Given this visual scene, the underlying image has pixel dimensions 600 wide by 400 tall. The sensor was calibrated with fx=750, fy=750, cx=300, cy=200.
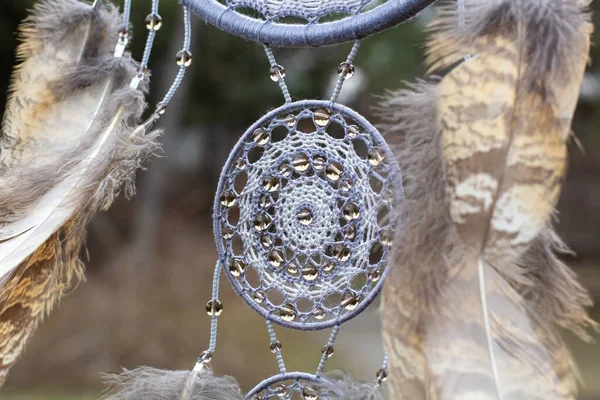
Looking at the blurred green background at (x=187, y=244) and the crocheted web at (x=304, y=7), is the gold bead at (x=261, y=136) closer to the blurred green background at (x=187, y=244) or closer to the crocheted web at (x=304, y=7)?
the crocheted web at (x=304, y=7)

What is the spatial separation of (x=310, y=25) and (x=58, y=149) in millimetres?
388

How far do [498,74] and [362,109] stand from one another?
3274 millimetres

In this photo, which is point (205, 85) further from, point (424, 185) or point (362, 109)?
point (424, 185)

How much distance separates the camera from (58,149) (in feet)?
3.28

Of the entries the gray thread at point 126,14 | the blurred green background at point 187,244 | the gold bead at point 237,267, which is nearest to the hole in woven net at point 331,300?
the gold bead at point 237,267

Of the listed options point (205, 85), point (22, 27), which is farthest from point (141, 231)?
point (22, 27)

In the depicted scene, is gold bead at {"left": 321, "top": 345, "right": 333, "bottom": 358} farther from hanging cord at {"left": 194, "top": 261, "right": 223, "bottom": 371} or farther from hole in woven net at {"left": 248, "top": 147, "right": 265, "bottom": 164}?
hole in woven net at {"left": 248, "top": 147, "right": 265, "bottom": 164}

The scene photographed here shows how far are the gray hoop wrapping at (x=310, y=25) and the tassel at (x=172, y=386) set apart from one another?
411 millimetres

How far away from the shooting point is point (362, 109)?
3857mm

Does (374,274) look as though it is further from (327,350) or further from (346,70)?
(346,70)

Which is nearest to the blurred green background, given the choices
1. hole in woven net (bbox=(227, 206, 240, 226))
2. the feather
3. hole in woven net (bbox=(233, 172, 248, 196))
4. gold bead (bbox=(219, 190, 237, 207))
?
hole in woven net (bbox=(233, 172, 248, 196))

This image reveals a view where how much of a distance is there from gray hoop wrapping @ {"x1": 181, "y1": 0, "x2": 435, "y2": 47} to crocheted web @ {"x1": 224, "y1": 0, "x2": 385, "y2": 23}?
1cm

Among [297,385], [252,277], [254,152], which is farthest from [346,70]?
[252,277]

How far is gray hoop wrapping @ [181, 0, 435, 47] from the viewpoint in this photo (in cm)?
77
